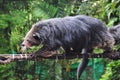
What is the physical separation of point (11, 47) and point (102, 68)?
2.32 m

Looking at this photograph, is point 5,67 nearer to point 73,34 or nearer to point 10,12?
point 10,12

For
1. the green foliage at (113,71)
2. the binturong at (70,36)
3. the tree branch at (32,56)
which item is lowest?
the green foliage at (113,71)

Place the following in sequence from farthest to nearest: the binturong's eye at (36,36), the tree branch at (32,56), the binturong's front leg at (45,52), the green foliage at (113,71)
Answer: the green foliage at (113,71)
the binturong's eye at (36,36)
the binturong's front leg at (45,52)
the tree branch at (32,56)

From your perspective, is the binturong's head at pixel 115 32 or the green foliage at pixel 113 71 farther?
the green foliage at pixel 113 71

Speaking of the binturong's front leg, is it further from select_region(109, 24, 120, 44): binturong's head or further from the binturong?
select_region(109, 24, 120, 44): binturong's head

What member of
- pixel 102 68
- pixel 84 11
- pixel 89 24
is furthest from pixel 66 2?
pixel 89 24

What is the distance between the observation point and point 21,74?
9.01 m

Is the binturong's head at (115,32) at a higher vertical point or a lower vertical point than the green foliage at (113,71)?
higher

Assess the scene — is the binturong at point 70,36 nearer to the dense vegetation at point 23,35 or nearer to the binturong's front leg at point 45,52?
the binturong's front leg at point 45,52

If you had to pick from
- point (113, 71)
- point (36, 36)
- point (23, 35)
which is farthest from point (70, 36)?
point (23, 35)

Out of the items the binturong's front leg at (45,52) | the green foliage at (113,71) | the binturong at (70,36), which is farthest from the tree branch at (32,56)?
the green foliage at (113,71)

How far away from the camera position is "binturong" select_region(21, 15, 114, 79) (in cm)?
473

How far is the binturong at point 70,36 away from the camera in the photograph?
473 cm

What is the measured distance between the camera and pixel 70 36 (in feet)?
16.1
